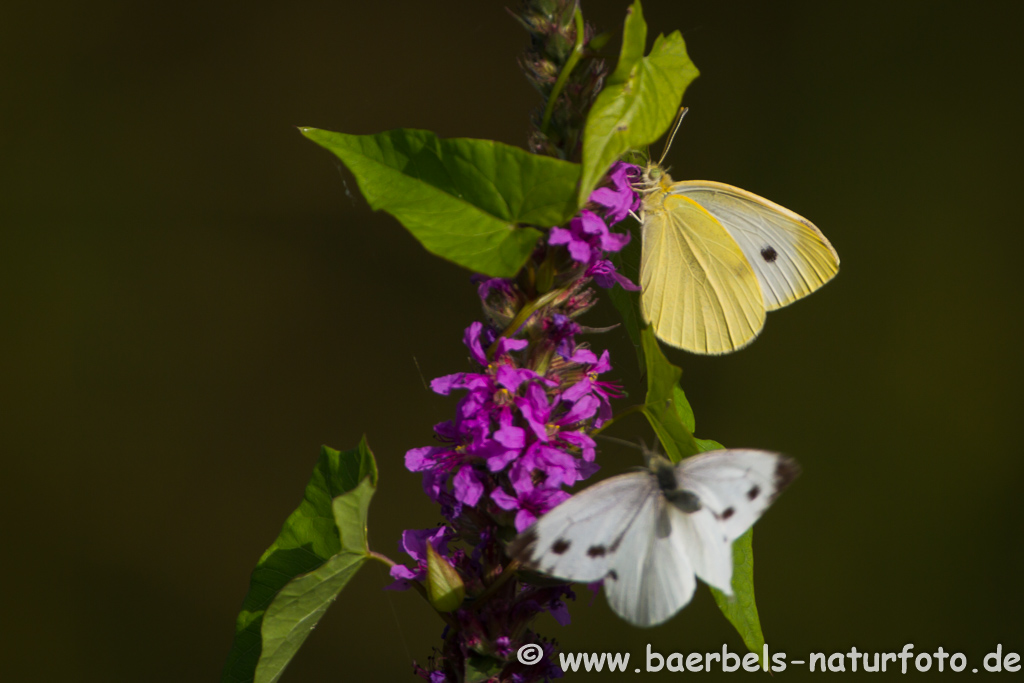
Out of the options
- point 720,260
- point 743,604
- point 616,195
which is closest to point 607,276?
point 616,195

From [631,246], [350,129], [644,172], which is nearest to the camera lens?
[631,246]

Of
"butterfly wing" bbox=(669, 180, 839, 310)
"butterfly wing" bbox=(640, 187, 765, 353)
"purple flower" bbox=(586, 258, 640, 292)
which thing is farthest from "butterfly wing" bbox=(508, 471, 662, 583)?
"butterfly wing" bbox=(669, 180, 839, 310)

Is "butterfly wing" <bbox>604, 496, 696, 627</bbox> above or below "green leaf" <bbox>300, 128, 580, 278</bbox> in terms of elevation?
below

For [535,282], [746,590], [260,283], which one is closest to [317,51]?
[260,283]

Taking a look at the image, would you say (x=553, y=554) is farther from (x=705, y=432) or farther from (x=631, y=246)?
(x=705, y=432)

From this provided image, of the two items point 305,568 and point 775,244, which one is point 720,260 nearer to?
point 775,244

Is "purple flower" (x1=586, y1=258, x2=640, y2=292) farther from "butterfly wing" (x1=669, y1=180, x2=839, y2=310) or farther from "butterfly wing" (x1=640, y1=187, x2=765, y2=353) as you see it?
"butterfly wing" (x1=669, y1=180, x2=839, y2=310)

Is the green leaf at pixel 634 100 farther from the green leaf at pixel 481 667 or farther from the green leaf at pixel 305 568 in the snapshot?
the green leaf at pixel 481 667
